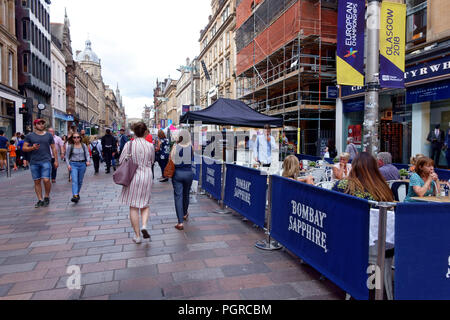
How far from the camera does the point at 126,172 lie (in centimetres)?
462

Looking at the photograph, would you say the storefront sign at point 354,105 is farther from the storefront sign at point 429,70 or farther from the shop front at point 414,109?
the storefront sign at point 429,70

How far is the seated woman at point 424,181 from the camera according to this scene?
430cm

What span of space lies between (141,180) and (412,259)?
3548mm

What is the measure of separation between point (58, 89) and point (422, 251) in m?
45.0

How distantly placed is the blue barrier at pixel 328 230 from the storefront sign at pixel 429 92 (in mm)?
10293

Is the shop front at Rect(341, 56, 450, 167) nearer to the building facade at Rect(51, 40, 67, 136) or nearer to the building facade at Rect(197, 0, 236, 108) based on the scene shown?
the building facade at Rect(197, 0, 236, 108)

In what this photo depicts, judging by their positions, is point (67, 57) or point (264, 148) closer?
point (264, 148)

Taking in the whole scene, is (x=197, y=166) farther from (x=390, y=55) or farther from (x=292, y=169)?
(x=390, y=55)

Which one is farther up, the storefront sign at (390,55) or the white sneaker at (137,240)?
the storefront sign at (390,55)

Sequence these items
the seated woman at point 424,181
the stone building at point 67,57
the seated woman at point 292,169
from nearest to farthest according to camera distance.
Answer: the seated woman at point 424,181, the seated woman at point 292,169, the stone building at point 67,57

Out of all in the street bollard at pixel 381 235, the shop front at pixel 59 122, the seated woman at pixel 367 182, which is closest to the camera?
the street bollard at pixel 381 235

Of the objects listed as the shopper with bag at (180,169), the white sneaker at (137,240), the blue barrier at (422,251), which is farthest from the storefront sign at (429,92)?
the white sneaker at (137,240)

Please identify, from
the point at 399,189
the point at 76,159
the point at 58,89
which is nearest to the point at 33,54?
the point at 58,89
